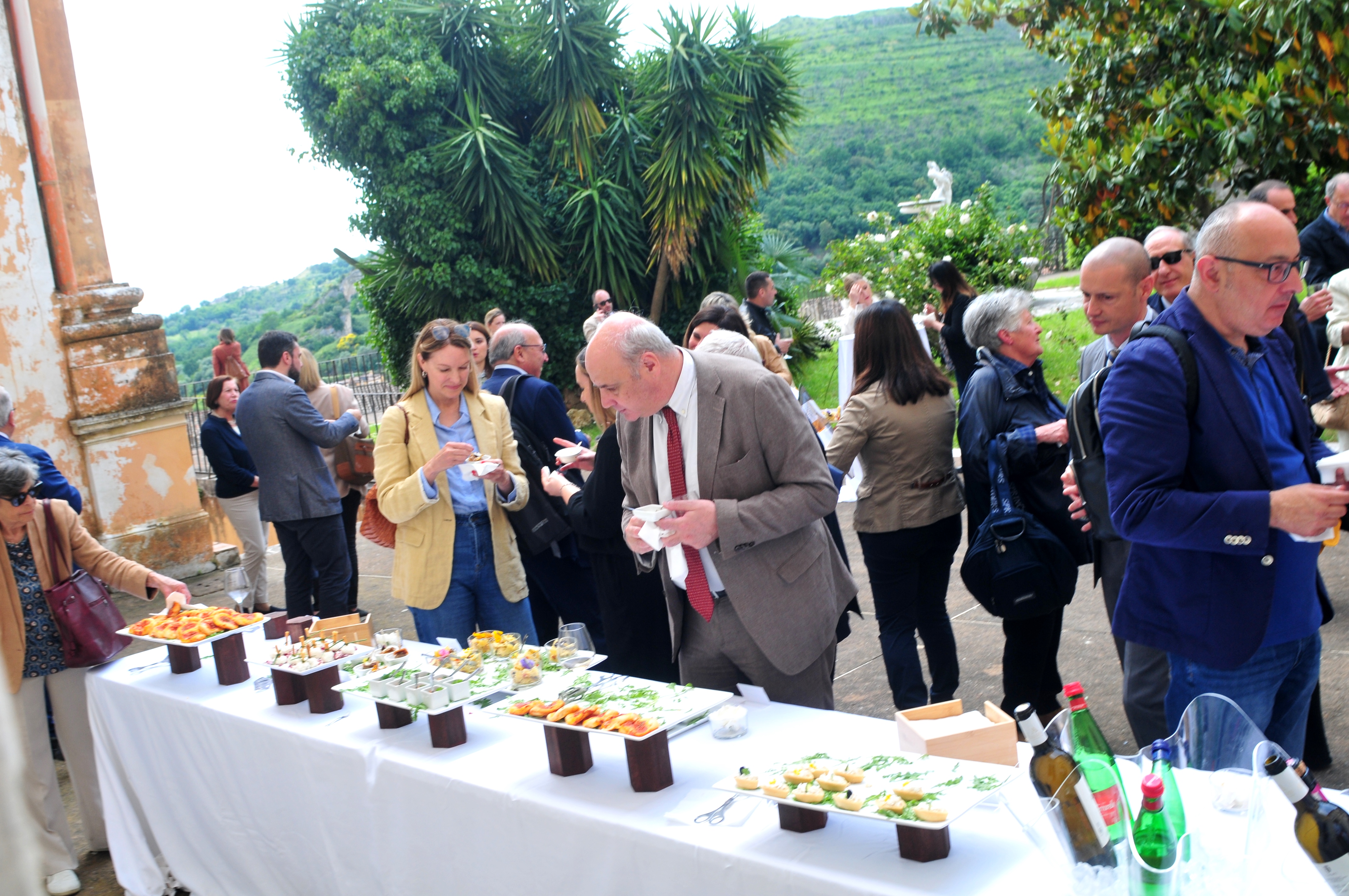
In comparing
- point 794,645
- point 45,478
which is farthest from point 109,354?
point 794,645

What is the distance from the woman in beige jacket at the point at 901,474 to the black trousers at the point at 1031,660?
28 cm

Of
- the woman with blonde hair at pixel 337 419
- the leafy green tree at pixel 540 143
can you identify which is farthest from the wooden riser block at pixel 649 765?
the leafy green tree at pixel 540 143

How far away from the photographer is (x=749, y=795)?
186 cm

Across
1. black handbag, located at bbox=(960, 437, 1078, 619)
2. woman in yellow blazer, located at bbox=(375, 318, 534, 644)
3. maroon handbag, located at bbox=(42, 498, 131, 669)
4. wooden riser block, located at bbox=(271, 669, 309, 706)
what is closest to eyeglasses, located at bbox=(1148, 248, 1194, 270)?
black handbag, located at bbox=(960, 437, 1078, 619)

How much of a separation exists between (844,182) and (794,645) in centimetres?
4225

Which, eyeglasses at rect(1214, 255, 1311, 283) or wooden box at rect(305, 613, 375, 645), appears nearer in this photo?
eyeglasses at rect(1214, 255, 1311, 283)

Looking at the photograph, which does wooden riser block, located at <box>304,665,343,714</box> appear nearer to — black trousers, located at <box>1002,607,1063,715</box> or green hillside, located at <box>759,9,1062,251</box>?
black trousers, located at <box>1002,607,1063,715</box>

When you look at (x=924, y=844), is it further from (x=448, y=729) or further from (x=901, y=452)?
(x=901, y=452)

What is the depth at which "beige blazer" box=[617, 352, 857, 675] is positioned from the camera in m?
2.62

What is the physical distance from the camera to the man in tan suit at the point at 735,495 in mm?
2547

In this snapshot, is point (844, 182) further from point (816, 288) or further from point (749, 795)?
point (749, 795)

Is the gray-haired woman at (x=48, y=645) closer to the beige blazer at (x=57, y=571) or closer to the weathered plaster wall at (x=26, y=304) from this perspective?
the beige blazer at (x=57, y=571)

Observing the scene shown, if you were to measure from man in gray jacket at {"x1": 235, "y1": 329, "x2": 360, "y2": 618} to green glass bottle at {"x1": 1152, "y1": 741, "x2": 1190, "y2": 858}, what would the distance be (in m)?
4.47

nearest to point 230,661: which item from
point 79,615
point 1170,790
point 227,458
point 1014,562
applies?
point 79,615
